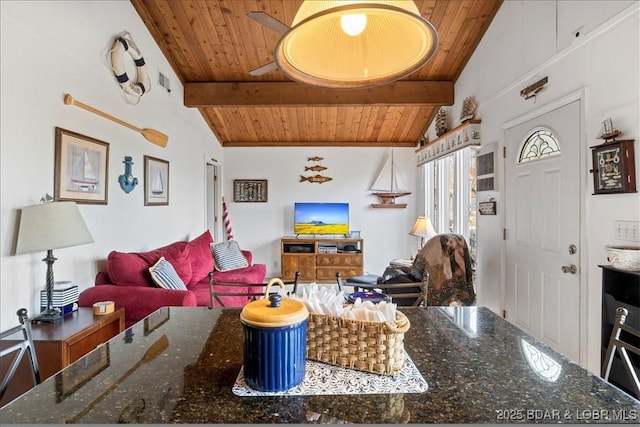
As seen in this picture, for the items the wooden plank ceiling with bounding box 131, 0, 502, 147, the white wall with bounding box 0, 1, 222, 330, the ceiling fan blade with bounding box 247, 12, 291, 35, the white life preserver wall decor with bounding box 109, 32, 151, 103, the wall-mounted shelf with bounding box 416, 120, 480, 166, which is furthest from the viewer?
the wall-mounted shelf with bounding box 416, 120, 480, 166

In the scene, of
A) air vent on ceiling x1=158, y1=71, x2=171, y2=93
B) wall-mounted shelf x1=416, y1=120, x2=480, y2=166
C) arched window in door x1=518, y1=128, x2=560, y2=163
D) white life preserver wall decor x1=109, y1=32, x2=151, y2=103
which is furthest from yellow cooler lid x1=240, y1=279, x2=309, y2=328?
air vent on ceiling x1=158, y1=71, x2=171, y2=93

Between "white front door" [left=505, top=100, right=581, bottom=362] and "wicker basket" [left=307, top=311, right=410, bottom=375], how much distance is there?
6.94 feet

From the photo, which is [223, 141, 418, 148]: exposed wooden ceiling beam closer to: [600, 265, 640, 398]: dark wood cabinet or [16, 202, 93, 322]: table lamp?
[16, 202, 93, 322]: table lamp

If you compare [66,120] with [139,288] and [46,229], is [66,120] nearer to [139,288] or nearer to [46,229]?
[46,229]

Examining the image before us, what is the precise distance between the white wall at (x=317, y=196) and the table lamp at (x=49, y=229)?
165 inches

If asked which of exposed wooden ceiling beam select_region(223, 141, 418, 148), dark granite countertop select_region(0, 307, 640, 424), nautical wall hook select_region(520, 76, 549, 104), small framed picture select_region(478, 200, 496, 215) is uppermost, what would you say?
exposed wooden ceiling beam select_region(223, 141, 418, 148)

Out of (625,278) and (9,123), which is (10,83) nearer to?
(9,123)

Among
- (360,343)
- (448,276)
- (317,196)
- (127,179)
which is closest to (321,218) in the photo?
(317,196)

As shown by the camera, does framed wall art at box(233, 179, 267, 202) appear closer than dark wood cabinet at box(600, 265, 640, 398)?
No

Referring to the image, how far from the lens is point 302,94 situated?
4.46 meters

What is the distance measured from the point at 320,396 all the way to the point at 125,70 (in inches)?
132

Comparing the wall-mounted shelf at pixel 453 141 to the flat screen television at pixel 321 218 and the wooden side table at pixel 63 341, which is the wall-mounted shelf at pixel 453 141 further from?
the wooden side table at pixel 63 341

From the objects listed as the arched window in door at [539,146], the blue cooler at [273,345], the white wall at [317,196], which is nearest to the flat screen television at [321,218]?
the white wall at [317,196]

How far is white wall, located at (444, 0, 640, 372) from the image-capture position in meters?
1.84
